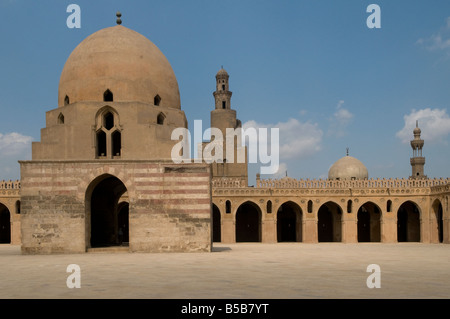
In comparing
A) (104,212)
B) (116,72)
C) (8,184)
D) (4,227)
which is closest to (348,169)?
(104,212)

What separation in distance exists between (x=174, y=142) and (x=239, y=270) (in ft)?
28.7

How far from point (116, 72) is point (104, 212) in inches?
269

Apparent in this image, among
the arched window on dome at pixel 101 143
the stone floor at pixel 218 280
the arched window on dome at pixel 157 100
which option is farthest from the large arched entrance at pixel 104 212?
the stone floor at pixel 218 280

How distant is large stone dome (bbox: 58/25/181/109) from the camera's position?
20109mm

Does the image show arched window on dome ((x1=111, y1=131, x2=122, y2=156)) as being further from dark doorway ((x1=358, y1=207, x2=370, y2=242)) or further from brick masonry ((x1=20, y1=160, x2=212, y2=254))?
dark doorway ((x1=358, y1=207, x2=370, y2=242))

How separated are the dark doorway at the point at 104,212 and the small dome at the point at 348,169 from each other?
73.2 ft

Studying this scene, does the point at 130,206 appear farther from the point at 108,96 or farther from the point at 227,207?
the point at 227,207

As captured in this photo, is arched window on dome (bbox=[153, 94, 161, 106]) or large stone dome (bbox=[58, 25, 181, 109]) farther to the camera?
arched window on dome (bbox=[153, 94, 161, 106])

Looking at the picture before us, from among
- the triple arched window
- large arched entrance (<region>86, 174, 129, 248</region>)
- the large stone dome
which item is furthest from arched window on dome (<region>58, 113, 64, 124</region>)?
large arched entrance (<region>86, 174, 129, 248</region>)

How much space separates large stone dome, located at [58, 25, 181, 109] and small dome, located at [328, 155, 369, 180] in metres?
22.8

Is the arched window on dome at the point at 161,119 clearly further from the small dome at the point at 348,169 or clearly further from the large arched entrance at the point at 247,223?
the small dome at the point at 348,169

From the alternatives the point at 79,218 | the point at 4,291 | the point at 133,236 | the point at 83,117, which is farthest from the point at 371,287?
the point at 83,117

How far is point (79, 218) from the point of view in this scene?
18734 mm
